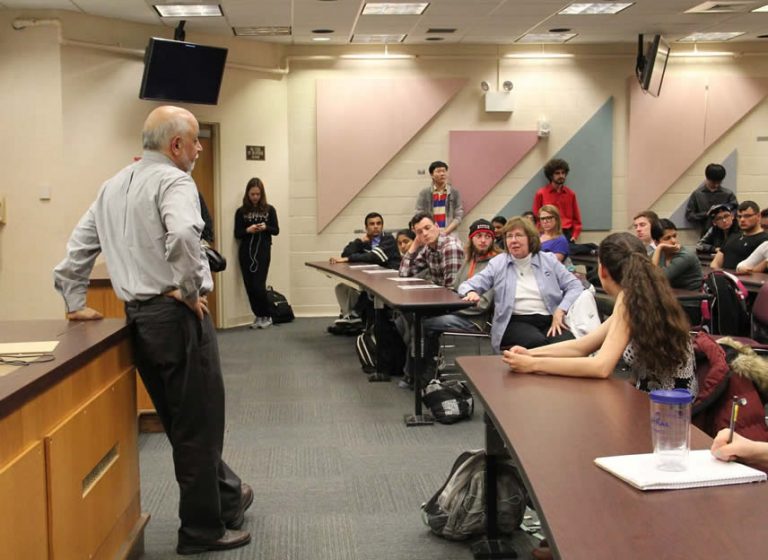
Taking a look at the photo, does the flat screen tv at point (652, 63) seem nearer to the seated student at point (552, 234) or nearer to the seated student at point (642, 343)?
the seated student at point (552, 234)

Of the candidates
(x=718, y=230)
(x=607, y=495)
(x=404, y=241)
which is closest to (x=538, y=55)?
(x=718, y=230)

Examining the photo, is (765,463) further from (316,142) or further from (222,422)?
(316,142)

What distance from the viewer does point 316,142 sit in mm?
9711

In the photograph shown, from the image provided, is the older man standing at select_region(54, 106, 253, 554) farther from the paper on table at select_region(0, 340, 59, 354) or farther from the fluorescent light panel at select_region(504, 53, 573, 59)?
the fluorescent light panel at select_region(504, 53, 573, 59)

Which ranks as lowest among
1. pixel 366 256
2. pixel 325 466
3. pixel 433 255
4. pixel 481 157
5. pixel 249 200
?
pixel 325 466

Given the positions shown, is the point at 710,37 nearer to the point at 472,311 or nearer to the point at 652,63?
the point at 652,63

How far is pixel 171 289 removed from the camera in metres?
2.87

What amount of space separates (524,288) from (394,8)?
12.3 ft

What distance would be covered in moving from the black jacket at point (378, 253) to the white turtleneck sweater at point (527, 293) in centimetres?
302

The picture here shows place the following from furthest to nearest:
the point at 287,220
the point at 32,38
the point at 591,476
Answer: the point at 287,220, the point at 32,38, the point at 591,476

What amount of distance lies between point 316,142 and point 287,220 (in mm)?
953

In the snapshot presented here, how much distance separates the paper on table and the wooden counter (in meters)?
0.03

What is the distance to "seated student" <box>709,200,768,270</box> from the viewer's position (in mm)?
6691

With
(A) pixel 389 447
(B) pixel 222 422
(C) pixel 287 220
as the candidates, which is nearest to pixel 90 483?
(B) pixel 222 422
